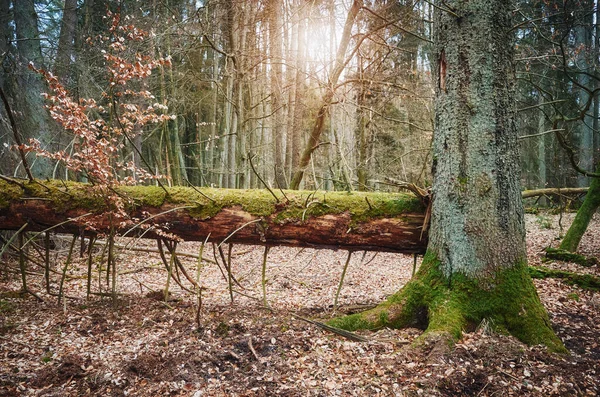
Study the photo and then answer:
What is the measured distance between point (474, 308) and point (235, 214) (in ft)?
8.34

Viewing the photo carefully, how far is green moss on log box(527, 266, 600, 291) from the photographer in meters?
4.16

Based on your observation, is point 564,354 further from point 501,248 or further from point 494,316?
point 501,248

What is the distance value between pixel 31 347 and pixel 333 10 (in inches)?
316

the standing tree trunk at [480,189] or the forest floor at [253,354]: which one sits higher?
the standing tree trunk at [480,189]

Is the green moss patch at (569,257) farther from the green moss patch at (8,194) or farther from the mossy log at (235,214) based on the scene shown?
the green moss patch at (8,194)

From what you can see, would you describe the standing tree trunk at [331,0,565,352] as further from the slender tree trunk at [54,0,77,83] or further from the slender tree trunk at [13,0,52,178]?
the slender tree trunk at [54,0,77,83]

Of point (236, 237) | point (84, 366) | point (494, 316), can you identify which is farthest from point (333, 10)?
point (84, 366)

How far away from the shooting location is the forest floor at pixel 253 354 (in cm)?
232

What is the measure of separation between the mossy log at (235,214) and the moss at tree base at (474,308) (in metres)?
0.61

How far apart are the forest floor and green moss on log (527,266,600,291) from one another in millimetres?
134

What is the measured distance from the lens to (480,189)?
2.87 metres

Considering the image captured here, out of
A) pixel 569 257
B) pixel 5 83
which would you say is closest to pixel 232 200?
pixel 569 257

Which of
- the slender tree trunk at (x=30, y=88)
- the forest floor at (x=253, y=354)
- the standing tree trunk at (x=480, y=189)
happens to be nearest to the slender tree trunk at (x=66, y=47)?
the slender tree trunk at (x=30, y=88)

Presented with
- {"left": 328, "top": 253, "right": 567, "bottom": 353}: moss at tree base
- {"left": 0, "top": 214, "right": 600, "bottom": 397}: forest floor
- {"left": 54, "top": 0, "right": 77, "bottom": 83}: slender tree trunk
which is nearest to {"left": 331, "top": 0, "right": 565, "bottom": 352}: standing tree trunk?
{"left": 328, "top": 253, "right": 567, "bottom": 353}: moss at tree base
